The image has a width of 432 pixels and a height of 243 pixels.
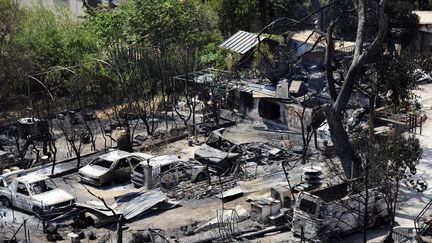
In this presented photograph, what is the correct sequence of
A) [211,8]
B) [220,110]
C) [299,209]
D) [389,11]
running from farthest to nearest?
[211,8]
[389,11]
[220,110]
[299,209]

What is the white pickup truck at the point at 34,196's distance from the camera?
23.1 meters

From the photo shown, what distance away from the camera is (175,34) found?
42.2 m

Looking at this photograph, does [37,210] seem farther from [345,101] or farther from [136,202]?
[345,101]

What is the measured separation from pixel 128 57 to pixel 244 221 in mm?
16082

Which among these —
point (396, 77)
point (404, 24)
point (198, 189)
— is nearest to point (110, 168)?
point (198, 189)

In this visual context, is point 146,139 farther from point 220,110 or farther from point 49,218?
point 49,218

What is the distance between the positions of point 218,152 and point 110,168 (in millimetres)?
3800

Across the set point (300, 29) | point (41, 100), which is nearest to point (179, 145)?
point (41, 100)

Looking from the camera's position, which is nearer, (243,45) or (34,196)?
(34,196)

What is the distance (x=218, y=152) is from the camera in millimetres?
27234

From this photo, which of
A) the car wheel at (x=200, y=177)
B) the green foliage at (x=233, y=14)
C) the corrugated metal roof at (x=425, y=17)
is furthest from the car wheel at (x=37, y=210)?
the corrugated metal roof at (x=425, y=17)

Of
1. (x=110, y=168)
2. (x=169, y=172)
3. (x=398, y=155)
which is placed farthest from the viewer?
(x=110, y=168)

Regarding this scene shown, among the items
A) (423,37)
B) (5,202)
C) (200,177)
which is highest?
(423,37)

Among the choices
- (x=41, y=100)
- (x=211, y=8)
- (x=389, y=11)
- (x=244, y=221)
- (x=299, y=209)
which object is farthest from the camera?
(x=211, y=8)
